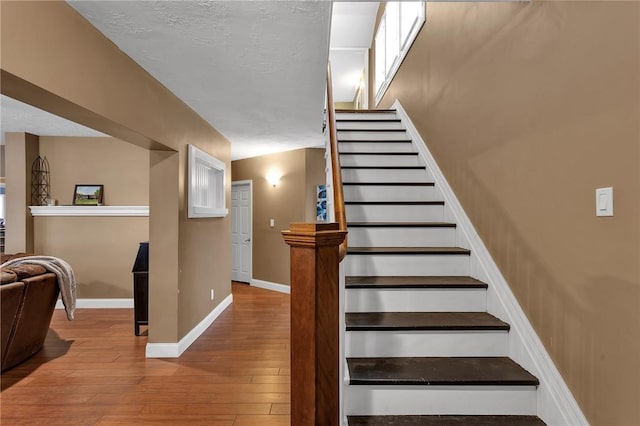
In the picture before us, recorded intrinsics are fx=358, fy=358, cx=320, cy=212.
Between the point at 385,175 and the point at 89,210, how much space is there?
4.18 meters

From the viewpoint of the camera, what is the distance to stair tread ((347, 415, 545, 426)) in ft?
5.32

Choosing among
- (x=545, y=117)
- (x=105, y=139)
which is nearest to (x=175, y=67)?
(x=545, y=117)

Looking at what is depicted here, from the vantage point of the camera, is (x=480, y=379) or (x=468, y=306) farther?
(x=468, y=306)

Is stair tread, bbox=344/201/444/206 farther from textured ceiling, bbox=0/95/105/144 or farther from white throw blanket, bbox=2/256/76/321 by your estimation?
textured ceiling, bbox=0/95/105/144

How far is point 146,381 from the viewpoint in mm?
2775

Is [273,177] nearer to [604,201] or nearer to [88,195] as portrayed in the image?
[88,195]

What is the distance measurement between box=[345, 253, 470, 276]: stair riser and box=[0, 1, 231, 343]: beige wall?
185 cm

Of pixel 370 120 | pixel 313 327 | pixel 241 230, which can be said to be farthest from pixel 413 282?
pixel 241 230

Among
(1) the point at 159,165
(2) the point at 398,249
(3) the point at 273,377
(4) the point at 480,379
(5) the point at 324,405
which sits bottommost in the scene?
(3) the point at 273,377

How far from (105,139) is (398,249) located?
4.62 metres

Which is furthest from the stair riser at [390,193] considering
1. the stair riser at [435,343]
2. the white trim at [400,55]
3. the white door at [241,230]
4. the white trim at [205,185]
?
the white door at [241,230]

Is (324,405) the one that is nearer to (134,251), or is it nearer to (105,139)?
(134,251)

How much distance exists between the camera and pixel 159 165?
11.1 ft

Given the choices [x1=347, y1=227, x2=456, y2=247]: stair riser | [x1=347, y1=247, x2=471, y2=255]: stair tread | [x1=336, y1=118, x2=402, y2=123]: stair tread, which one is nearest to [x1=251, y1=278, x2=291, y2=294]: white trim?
[x1=336, y1=118, x2=402, y2=123]: stair tread
